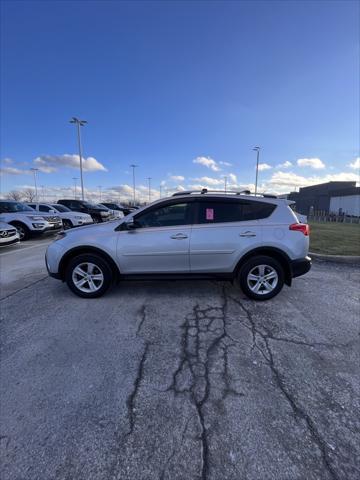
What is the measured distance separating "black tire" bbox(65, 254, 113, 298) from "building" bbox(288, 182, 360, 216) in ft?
164

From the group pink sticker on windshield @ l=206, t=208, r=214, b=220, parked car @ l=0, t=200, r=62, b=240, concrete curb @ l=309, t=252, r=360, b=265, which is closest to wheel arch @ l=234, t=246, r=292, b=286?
pink sticker on windshield @ l=206, t=208, r=214, b=220

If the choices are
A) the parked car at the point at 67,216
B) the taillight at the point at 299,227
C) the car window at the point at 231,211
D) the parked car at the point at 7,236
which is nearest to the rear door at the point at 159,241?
the car window at the point at 231,211

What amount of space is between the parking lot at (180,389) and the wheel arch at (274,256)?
18.8 inches

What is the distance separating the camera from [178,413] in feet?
6.37

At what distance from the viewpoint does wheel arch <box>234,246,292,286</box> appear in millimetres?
3891

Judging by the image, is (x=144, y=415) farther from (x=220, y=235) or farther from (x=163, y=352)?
(x=220, y=235)

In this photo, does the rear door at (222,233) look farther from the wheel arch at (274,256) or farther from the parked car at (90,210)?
the parked car at (90,210)

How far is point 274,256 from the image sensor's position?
3988 mm

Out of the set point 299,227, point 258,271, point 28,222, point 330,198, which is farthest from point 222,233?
point 330,198

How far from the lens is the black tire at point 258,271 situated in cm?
390

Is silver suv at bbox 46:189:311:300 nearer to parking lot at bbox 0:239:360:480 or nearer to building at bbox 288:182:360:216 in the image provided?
parking lot at bbox 0:239:360:480

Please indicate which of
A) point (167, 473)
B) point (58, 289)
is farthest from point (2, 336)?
point (167, 473)

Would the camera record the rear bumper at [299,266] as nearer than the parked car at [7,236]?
Yes

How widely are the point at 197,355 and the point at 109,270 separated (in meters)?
2.06
